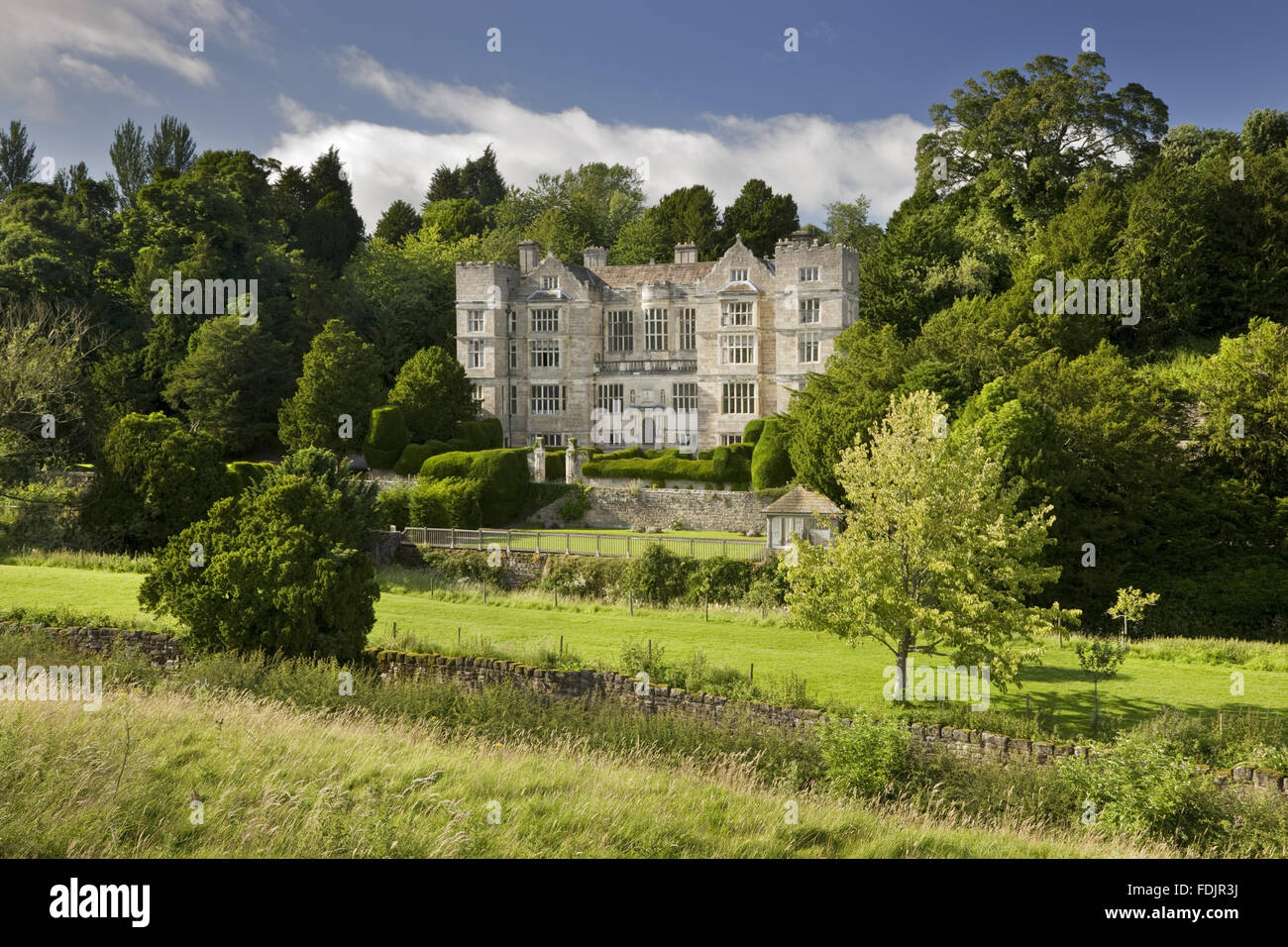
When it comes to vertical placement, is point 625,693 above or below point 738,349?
below

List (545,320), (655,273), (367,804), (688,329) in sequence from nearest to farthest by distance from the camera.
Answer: (367,804) < (688,329) < (545,320) < (655,273)

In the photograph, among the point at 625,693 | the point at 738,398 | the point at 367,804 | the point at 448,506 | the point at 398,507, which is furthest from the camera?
the point at 738,398

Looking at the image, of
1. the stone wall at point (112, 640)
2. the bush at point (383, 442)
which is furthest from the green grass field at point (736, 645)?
the bush at point (383, 442)

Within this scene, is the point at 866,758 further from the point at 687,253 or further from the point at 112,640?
the point at 687,253

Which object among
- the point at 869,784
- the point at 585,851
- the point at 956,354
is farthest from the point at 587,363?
the point at 585,851

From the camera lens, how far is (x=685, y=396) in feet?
185

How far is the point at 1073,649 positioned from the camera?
25953 millimetres

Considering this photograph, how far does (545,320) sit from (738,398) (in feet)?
38.9

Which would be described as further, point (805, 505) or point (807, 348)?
point (807, 348)

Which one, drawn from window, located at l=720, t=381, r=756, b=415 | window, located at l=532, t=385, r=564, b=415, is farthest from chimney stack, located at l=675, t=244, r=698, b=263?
window, located at l=532, t=385, r=564, b=415

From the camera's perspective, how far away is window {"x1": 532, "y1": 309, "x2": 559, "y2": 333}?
59031 mm

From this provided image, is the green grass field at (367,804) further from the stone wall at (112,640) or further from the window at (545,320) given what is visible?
the window at (545,320)

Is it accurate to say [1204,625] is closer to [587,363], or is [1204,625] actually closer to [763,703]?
[763,703]

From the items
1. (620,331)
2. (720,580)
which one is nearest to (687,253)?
(620,331)
